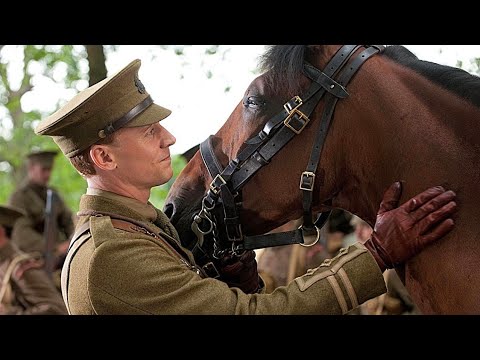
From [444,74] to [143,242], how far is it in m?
1.14

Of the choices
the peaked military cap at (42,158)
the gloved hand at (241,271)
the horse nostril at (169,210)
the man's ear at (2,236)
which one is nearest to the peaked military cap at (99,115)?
the horse nostril at (169,210)

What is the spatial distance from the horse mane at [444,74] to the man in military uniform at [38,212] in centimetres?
626

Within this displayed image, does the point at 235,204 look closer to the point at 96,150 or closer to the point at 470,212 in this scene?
the point at 96,150

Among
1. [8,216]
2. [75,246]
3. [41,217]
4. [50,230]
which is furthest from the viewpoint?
[41,217]

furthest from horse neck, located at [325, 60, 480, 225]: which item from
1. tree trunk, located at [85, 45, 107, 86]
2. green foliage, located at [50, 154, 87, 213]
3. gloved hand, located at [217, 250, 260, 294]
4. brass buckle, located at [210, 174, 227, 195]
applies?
green foliage, located at [50, 154, 87, 213]

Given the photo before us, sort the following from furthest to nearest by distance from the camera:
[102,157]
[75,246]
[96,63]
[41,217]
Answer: [41,217] → [96,63] → [102,157] → [75,246]

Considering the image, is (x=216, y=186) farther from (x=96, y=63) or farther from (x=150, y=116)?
(x=96, y=63)

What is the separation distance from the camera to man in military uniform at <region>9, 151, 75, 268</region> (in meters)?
8.16

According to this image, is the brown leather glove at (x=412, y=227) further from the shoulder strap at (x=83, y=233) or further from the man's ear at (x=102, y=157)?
the man's ear at (x=102, y=157)

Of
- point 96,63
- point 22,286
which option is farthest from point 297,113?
point 22,286

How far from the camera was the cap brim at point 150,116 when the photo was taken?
7.39ft

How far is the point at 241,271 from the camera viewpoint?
268 centimetres

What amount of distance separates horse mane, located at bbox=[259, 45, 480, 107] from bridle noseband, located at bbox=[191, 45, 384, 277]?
5 centimetres
